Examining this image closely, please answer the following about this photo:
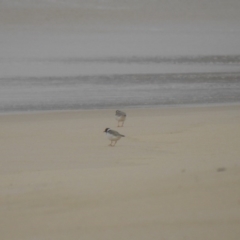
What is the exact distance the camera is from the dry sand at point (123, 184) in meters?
2.61

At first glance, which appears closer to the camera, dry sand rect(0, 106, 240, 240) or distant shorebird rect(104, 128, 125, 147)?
dry sand rect(0, 106, 240, 240)

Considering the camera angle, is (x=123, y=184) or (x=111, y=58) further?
(x=111, y=58)

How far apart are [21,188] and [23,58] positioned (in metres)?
5.28

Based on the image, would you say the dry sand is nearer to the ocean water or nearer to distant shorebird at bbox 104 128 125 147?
distant shorebird at bbox 104 128 125 147

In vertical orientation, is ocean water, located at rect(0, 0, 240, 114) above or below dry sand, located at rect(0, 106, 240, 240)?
above

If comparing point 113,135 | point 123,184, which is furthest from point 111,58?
point 123,184

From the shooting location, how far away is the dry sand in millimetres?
2609

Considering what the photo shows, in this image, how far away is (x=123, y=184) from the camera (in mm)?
3100

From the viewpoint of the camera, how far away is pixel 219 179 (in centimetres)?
316

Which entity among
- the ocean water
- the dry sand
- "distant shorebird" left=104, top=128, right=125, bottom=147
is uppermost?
the ocean water

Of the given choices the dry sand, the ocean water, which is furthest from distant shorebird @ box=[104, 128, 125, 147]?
the ocean water

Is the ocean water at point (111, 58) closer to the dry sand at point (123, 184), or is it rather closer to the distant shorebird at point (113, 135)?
the dry sand at point (123, 184)

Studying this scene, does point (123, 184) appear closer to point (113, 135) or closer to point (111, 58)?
point (113, 135)

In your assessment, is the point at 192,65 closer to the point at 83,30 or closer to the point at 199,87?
the point at 199,87
